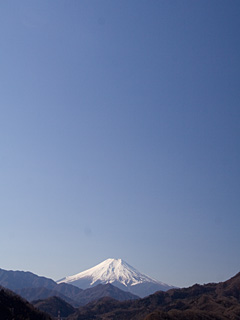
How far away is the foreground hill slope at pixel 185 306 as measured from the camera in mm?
75312

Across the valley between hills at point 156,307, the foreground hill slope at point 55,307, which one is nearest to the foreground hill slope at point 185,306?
the valley between hills at point 156,307

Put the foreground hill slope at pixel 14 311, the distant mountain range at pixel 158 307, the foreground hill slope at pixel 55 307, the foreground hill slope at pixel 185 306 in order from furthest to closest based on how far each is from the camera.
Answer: the foreground hill slope at pixel 55 307 < the foreground hill slope at pixel 185 306 < the distant mountain range at pixel 158 307 < the foreground hill slope at pixel 14 311

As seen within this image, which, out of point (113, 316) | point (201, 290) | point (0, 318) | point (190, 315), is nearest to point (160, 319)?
point (190, 315)

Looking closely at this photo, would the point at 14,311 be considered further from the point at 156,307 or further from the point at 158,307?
the point at 156,307

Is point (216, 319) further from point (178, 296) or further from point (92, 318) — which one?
point (178, 296)

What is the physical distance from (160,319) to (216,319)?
16483mm

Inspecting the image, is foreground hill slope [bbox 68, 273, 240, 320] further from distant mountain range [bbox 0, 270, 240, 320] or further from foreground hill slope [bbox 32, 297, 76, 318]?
foreground hill slope [bbox 32, 297, 76, 318]

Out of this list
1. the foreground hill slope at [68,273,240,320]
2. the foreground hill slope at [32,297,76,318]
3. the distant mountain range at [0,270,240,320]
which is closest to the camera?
the distant mountain range at [0,270,240,320]

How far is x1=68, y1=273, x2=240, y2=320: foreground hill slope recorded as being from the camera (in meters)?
75.3

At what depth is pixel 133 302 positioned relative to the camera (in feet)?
430

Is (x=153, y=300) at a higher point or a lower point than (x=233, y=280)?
lower

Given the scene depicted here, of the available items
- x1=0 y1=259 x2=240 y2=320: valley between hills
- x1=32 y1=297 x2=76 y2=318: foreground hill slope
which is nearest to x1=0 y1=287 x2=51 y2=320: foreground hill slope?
x1=0 y1=259 x2=240 y2=320: valley between hills

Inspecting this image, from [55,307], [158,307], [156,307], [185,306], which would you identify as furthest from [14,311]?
[55,307]

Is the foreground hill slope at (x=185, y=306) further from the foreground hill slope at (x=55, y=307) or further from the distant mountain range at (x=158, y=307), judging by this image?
the foreground hill slope at (x=55, y=307)
